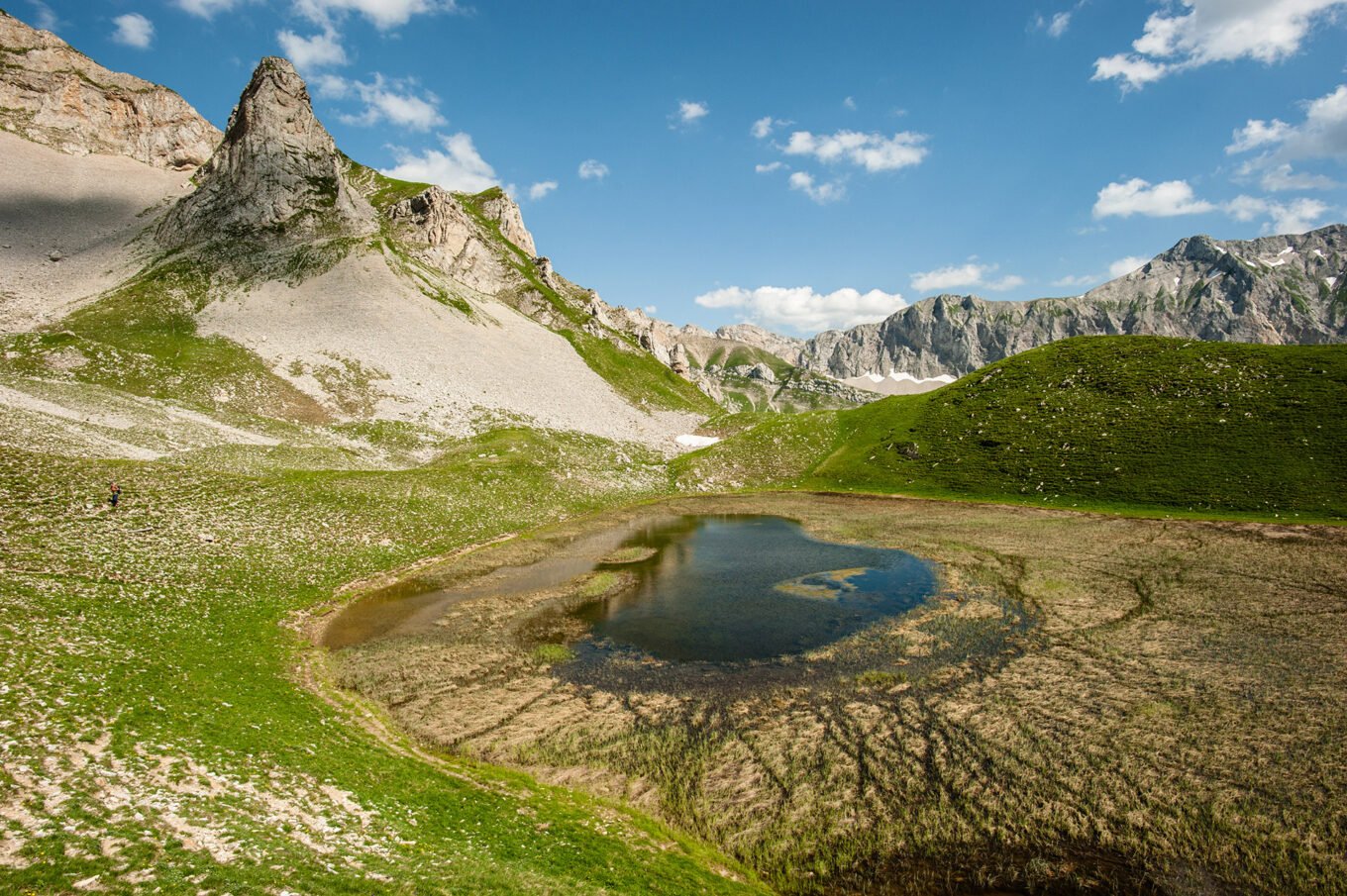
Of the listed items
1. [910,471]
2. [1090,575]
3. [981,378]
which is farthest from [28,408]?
[981,378]

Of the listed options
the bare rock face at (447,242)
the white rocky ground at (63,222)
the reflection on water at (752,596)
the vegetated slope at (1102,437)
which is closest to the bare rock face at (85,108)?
the white rocky ground at (63,222)

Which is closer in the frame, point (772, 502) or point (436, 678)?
point (436, 678)

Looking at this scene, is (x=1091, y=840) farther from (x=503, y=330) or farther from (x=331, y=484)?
(x=503, y=330)

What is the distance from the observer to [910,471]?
78312 mm

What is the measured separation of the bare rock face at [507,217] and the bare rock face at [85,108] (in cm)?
7020

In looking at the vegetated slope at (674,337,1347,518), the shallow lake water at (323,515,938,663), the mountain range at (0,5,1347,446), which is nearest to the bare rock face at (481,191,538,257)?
the mountain range at (0,5,1347,446)

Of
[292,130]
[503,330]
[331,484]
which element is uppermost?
[292,130]

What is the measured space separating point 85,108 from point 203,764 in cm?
18948

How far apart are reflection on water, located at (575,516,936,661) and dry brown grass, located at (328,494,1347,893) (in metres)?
1.98

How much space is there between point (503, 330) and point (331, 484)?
7349 cm

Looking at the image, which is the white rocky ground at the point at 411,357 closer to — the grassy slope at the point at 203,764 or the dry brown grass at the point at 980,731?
the grassy slope at the point at 203,764

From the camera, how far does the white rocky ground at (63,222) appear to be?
3334 inches

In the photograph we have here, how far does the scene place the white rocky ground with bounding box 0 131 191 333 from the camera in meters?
84.7

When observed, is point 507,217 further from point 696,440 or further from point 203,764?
point 203,764
